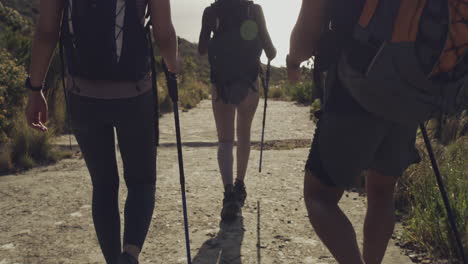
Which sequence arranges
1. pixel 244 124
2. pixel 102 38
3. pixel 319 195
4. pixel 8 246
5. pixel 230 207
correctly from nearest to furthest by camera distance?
1. pixel 319 195
2. pixel 102 38
3. pixel 8 246
4. pixel 230 207
5. pixel 244 124

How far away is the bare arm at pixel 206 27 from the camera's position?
10.4 ft

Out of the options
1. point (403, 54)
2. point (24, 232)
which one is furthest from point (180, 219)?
point (403, 54)

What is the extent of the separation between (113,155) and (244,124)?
160cm

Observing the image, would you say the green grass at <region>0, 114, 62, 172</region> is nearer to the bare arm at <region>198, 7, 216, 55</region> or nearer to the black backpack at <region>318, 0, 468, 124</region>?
the bare arm at <region>198, 7, 216, 55</region>

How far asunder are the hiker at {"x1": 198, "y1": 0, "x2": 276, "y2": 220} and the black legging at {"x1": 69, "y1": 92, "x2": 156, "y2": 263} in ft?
4.13

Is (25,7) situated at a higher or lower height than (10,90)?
higher

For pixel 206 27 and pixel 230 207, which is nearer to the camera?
pixel 206 27

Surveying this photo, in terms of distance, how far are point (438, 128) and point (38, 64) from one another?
492 cm

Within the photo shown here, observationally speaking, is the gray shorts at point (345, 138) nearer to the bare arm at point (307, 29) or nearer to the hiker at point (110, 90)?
the bare arm at point (307, 29)

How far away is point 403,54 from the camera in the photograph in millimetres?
1355

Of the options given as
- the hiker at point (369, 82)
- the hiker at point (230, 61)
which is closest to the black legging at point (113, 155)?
the hiker at point (369, 82)

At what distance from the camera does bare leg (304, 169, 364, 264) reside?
5.26 feet

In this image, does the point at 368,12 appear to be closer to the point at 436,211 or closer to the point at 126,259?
the point at 126,259

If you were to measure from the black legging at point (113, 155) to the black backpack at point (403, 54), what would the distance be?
3.10 feet
